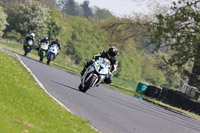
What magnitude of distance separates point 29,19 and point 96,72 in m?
69.0

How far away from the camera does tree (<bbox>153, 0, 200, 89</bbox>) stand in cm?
3612

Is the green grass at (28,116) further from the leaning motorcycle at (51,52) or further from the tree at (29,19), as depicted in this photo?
the tree at (29,19)

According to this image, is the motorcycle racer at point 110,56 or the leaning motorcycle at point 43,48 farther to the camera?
the leaning motorcycle at point 43,48

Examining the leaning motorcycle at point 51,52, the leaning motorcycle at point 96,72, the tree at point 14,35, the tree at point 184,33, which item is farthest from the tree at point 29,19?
the leaning motorcycle at point 96,72

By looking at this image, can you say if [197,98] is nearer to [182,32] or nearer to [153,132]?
[182,32]

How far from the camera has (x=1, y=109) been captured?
6426 mm

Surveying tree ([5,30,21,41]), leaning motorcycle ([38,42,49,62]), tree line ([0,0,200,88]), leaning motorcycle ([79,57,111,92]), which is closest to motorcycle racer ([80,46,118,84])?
leaning motorcycle ([79,57,111,92])

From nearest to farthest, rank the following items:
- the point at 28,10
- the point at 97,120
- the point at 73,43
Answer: the point at 97,120
the point at 28,10
the point at 73,43

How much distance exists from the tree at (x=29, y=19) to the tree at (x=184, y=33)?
43.7 m

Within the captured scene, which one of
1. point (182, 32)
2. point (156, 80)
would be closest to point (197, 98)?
point (182, 32)

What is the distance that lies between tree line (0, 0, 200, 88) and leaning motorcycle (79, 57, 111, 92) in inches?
826

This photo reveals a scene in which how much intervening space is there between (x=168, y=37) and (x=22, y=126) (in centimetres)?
3415

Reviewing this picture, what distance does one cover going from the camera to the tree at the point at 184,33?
36125 millimetres

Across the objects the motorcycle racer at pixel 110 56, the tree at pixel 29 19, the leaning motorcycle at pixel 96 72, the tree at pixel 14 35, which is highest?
the tree at pixel 29 19
